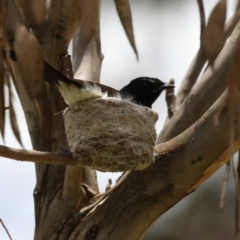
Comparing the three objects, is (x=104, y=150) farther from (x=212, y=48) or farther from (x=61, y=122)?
(x=212, y=48)

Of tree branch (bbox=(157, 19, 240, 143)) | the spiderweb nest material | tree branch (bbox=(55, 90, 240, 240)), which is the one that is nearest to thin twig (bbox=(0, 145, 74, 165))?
the spiderweb nest material

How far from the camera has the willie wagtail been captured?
11.4 feet

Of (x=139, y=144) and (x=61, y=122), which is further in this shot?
(x=61, y=122)

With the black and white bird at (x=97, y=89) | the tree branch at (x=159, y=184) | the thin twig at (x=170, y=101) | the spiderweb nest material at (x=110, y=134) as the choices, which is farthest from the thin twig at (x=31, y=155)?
the thin twig at (x=170, y=101)

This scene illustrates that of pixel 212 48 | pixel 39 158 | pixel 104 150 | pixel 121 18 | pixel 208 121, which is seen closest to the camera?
pixel 212 48

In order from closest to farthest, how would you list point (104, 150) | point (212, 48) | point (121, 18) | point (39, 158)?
point (212, 48) < point (121, 18) < point (39, 158) < point (104, 150)

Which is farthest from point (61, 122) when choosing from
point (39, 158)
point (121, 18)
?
point (121, 18)

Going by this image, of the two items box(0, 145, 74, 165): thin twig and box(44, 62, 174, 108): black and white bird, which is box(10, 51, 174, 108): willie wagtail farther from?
box(0, 145, 74, 165): thin twig

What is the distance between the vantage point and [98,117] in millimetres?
3498

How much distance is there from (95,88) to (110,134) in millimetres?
426

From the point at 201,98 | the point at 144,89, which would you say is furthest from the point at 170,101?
the point at 201,98

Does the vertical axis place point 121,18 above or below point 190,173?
above

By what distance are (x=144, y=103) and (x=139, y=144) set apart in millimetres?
1389

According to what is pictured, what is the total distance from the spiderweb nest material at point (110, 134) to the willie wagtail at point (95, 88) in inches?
2.6
